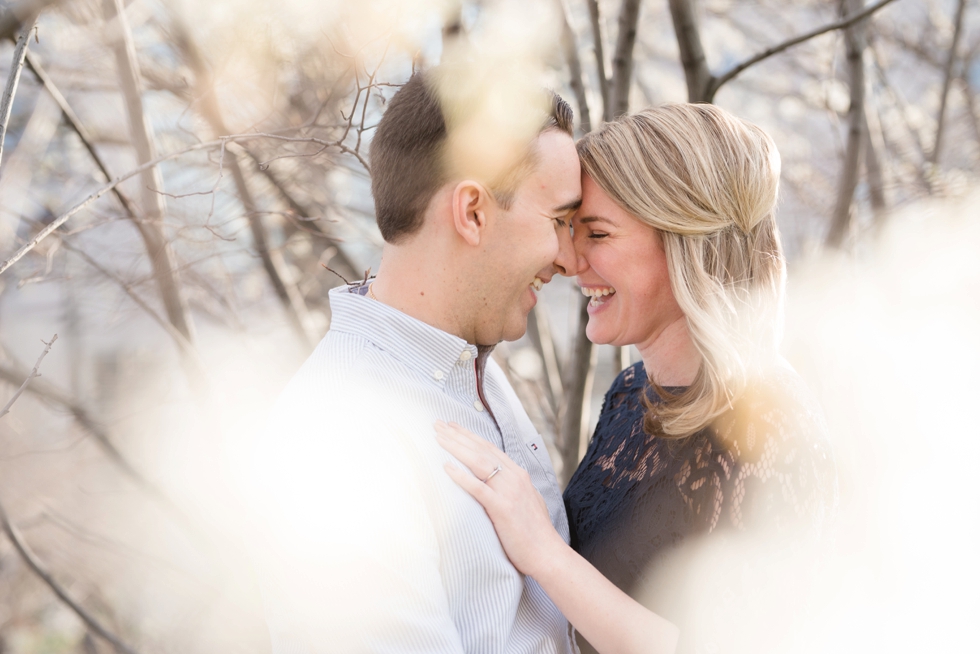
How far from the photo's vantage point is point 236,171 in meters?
3.18

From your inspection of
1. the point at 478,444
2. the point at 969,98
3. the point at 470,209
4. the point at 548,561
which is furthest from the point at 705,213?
the point at 969,98

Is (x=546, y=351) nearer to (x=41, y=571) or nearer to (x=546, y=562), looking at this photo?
(x=546, y=562)

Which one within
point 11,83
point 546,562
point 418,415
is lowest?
point 546,562

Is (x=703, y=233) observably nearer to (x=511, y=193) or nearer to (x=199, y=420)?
(x=511, y=193)

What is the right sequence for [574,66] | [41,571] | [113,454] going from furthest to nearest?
[113,454] → [574,66] → [41,571]

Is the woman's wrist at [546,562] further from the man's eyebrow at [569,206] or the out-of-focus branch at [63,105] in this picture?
the out-of-focus branch at [63,105]

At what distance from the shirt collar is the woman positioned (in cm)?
18

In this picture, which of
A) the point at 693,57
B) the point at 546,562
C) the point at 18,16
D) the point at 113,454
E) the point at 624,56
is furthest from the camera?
the point at 113,454

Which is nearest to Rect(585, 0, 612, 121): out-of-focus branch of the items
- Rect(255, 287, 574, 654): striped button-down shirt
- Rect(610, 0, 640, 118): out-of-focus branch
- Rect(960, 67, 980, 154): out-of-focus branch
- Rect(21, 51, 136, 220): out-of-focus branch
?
Rect(610, 0, 640, 118): out-of-focus branch

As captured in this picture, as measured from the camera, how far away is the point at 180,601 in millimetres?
3945

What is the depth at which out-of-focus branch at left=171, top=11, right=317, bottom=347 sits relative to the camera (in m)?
3.14

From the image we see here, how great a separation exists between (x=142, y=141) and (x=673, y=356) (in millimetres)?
1987

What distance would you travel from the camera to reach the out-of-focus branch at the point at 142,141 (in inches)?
95.3

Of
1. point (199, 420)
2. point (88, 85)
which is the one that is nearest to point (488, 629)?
point (199, 420)
